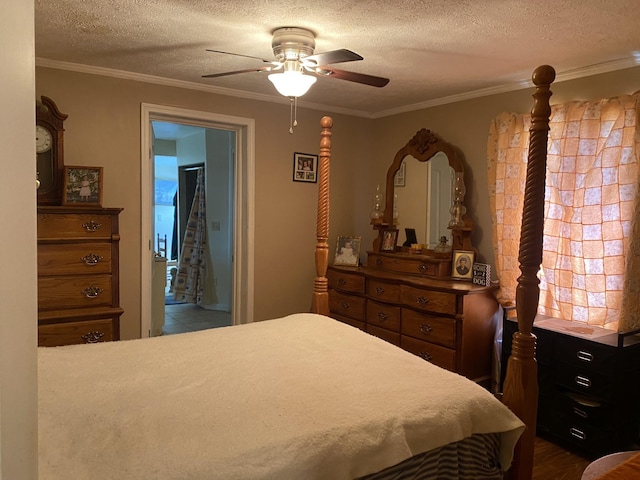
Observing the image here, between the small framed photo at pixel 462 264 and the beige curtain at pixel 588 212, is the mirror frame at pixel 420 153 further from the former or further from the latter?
the beige curtain at pixel 588 212

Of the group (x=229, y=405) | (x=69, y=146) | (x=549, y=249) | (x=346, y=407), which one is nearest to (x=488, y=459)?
(x=346, y=407)

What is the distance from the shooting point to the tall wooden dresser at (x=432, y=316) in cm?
340

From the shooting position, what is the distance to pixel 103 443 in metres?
1.32

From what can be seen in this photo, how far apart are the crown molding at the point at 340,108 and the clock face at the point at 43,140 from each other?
46 centimetres

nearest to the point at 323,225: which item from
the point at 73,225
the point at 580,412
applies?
the point at 73,225

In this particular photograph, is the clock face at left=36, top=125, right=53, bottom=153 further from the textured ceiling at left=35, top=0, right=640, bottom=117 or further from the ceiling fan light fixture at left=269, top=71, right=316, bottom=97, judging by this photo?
the ceiling fan light fixture at left=269, top=71, right=316, bottom=97

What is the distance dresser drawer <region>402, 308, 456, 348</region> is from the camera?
3420 millimetres

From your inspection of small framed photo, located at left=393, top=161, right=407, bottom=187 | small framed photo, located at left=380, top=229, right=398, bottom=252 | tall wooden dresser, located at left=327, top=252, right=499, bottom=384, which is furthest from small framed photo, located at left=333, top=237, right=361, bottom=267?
small framed photo, located at left=393, top=161, right=407, bottom=187

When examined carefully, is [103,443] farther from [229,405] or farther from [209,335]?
[209,335]

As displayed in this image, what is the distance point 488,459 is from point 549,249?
1.99 m

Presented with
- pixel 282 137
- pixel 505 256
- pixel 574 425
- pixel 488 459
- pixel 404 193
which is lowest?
pixel 574 425

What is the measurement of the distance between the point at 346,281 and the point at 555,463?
2070 mm

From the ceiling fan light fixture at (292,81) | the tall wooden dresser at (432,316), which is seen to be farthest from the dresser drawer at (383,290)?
the ceiling fan light fixture at (292,81)

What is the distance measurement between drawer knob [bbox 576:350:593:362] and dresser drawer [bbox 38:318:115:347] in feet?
9.43
